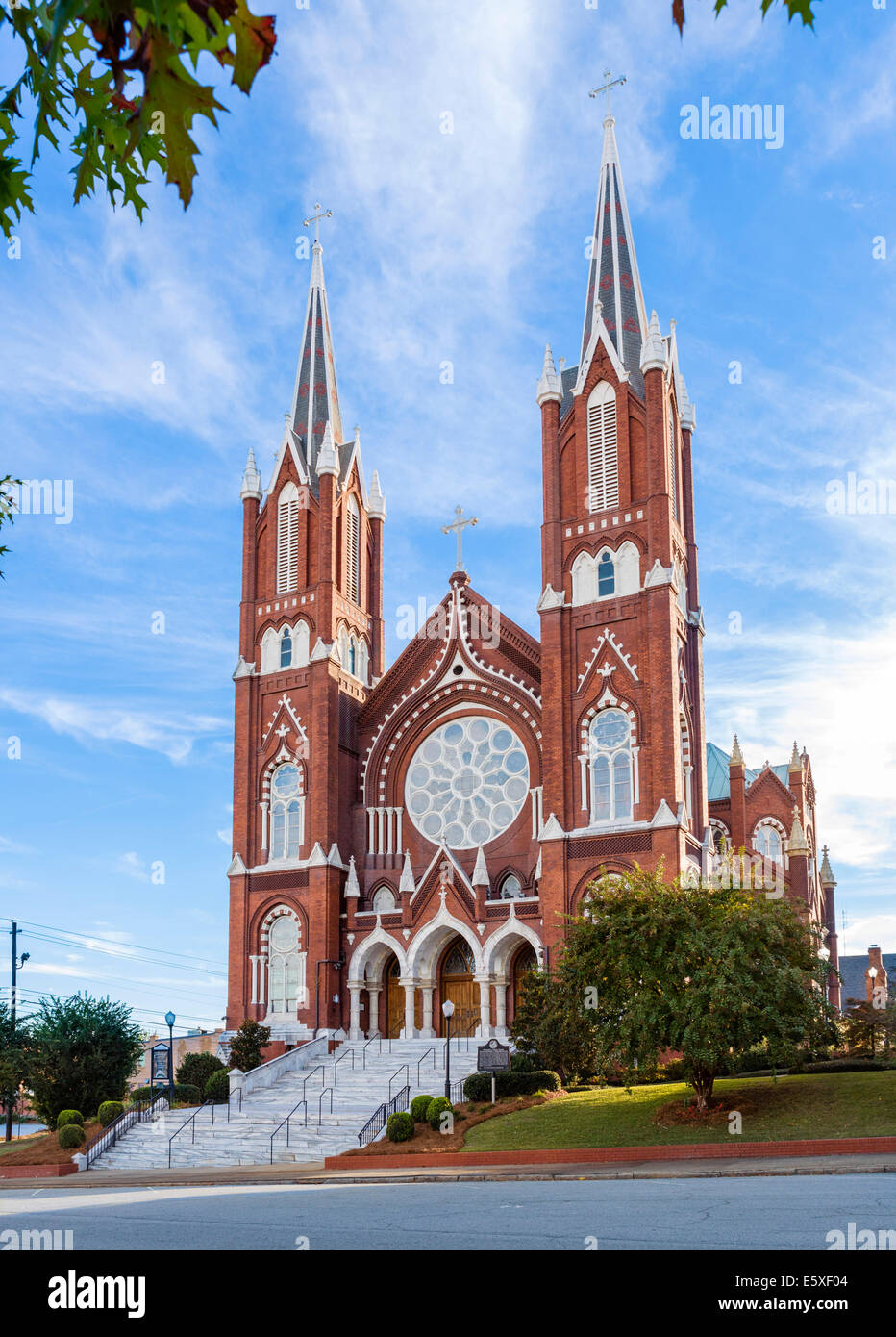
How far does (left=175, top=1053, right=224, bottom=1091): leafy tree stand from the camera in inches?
1635

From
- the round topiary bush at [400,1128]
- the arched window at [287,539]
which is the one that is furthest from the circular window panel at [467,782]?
the round topiary bush at [400,1128]

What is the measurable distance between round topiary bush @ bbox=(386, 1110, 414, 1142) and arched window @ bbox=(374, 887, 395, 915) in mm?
16932

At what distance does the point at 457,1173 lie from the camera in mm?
23125

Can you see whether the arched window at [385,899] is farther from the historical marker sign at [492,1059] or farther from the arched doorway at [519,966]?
the historical marker sign at [492,1059]

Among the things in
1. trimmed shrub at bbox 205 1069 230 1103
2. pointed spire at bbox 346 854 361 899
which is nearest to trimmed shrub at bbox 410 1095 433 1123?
trimmed shrub at bbox 205 1069 230 1103

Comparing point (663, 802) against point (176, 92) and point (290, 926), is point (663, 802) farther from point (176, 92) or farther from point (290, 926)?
point (176, 92)

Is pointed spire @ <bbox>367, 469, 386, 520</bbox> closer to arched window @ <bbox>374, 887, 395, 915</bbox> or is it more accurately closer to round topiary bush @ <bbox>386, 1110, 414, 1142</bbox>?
arched window @ <bbox>374, 887, 395, 915</bbox>

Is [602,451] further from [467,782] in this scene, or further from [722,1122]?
[722,1122]

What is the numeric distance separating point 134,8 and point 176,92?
1.11 ft

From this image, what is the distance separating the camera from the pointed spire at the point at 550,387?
46.7m

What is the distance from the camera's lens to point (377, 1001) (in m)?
45.9

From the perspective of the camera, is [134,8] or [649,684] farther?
[649,684]

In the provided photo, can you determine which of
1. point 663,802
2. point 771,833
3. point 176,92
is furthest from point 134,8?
point 771,833

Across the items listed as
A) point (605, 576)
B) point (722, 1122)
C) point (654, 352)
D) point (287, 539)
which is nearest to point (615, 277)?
point (654, 352)
